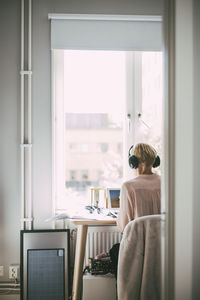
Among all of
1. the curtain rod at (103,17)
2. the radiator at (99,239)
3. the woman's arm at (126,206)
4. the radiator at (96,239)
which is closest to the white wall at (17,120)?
the curtain rod at (103,17)

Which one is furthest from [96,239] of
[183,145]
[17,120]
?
[183,145]

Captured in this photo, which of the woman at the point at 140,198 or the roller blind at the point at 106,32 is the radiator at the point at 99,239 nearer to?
the woman at the point at 140,198

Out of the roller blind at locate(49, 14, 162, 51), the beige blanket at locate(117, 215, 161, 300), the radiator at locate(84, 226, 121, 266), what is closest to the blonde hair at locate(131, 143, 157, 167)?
the beige blanket at locate(117, 215, 161, 300)

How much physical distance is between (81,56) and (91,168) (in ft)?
3.29

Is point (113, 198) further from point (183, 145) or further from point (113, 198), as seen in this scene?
point (183, 145)

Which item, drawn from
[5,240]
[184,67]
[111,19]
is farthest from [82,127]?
[184,67]

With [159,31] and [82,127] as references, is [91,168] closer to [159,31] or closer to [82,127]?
[82,127]

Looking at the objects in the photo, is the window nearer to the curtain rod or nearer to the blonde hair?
the curtain rod

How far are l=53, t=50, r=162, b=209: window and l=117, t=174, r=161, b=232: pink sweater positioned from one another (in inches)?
28.6

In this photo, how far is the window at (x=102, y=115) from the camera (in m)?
2.68

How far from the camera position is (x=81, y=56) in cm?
270

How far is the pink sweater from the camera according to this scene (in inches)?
74.9

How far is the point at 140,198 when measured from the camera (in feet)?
6.28

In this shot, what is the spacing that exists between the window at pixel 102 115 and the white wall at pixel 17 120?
17 cm
